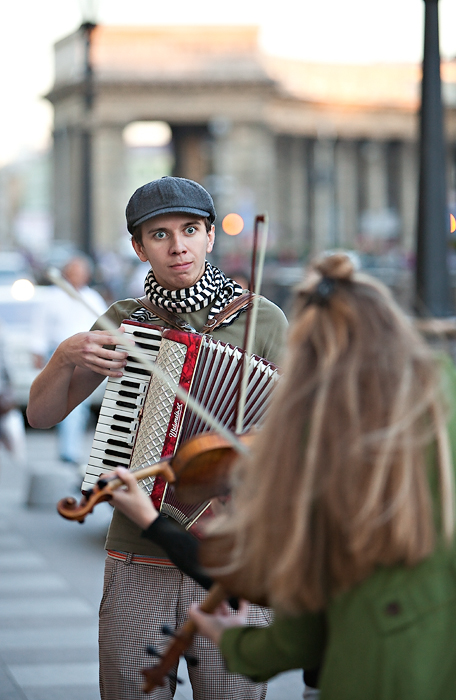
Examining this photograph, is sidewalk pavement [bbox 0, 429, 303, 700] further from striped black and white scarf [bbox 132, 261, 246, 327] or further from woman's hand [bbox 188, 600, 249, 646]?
woman's hand [bbox 188, 600, 249, 646]

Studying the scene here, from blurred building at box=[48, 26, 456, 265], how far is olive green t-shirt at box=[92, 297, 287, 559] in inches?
1835

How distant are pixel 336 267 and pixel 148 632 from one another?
55.6 inches

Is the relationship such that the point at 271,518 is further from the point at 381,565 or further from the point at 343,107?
the point at 343,107

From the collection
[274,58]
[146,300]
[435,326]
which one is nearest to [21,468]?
[146,300]

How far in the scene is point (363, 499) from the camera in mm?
1702

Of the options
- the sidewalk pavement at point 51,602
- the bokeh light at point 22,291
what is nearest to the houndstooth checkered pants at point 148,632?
the sidewalk pavement at point 51,602

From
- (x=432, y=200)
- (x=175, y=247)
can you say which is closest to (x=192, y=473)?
(x=175, y=247)

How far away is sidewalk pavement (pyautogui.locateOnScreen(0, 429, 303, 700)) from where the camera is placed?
4.80 m

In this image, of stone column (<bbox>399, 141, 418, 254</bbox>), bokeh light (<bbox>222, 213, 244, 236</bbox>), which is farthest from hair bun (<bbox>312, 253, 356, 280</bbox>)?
stone column (<bbox>399, 141, 418, 254</bbox>)

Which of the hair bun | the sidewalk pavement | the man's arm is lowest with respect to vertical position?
the sidewalk pavement

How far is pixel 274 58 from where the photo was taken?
6391 centimetres

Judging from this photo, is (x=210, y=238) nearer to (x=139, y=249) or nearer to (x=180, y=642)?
(x=139, y=249)

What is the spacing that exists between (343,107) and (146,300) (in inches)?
2681

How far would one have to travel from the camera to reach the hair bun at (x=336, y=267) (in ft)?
6.07
